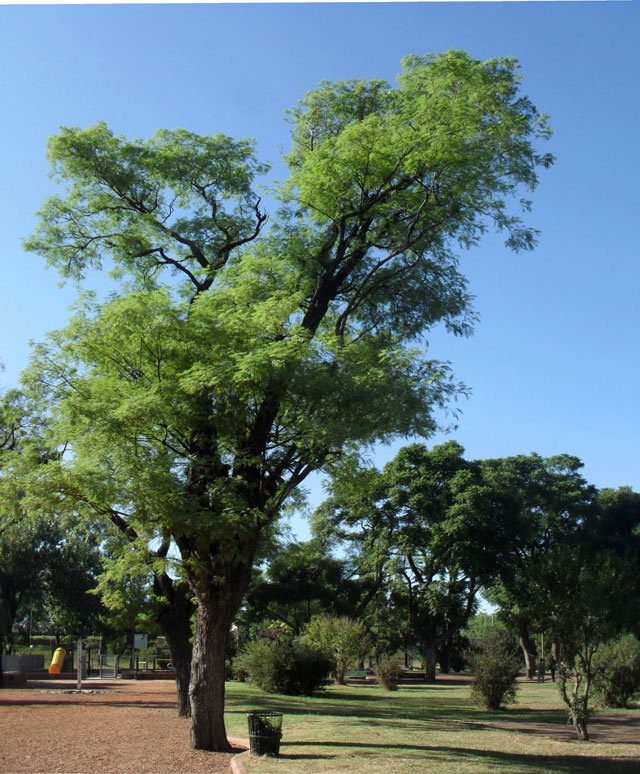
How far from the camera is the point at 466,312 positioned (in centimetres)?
1403

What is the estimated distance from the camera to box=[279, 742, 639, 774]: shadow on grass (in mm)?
10842

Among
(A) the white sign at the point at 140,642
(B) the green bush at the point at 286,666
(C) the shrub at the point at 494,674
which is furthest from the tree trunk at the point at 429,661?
(C) the shrub at the point at 494,674

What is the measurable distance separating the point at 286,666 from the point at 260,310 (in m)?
18.9

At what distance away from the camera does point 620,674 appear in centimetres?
2372

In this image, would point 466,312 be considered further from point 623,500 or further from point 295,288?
point 623,500

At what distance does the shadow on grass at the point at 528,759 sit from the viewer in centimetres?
1084

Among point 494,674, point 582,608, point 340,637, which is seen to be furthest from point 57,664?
point 582,608

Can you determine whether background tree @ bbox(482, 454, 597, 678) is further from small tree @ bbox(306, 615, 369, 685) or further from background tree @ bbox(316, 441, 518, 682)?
small tree @ bbox(306, 615, 369, 685)

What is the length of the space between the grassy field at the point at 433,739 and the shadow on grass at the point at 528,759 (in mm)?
17

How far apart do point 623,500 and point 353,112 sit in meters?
40.8

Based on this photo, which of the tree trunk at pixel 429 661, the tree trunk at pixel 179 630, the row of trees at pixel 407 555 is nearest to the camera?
the tree trunk at pixel 179 630

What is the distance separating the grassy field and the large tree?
8.14ft

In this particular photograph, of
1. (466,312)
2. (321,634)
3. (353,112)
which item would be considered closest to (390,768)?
(466,312)

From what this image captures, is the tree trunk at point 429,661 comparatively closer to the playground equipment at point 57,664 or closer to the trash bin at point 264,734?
the playground equipment at point 57,664
